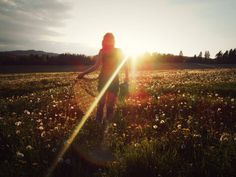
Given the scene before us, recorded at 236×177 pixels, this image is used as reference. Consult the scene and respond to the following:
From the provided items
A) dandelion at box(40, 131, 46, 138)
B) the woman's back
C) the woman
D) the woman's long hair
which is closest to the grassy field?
dandelion at box(40, 131, 46, 138)

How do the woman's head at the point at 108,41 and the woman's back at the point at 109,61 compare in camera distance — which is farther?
the woman's back at the point at 109,61

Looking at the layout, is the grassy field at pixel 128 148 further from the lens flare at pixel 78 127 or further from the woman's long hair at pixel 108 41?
the woman's long hair at pixel 108 41

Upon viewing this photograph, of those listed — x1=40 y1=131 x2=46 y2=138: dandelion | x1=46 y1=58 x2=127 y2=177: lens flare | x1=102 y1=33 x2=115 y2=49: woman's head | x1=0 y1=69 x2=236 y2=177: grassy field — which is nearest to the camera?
Result: x1=0 y1=69 x2=236 y2=177: grassy field

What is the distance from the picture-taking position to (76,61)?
96812 millimetres

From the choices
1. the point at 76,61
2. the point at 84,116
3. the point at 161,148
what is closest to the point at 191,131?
the point at 161,148

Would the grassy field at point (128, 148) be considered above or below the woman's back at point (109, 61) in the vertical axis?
below

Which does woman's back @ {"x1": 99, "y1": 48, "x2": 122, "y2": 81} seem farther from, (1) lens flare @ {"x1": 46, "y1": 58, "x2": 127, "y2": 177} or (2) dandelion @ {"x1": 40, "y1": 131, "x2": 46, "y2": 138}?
(2) dandelion @ {"x1": 40, "y1": 131, "x2": 46, "y2": 138}

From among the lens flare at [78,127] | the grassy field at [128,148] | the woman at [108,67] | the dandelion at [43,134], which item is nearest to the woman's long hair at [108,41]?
the woman at [108,67]

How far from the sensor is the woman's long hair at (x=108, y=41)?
8109 millimetres

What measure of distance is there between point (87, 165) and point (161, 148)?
51.8 inches

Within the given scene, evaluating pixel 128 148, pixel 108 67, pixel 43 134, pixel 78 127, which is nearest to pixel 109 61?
pixel 108 67

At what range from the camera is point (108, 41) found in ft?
26.7

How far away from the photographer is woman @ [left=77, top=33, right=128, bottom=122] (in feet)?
27.0

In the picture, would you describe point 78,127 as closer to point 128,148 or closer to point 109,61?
point 109,61
